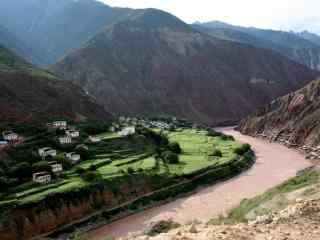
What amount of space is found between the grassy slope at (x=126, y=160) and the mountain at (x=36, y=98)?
1233 centimetres

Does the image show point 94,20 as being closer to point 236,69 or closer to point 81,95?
point 236,69

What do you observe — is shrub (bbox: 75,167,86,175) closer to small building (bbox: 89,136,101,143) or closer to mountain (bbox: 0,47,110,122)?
small building (bbox: 89,136,101,143)

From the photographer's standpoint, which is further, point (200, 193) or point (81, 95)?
point (81, 95)

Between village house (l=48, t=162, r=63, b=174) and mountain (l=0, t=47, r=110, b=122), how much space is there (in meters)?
17.2

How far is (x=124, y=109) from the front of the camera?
4281 inches

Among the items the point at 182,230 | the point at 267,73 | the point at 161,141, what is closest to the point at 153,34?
the point at 267,73

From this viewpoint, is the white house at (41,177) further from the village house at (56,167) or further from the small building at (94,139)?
the small building at (94,139)

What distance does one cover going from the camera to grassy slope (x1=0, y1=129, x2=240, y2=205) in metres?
36.1

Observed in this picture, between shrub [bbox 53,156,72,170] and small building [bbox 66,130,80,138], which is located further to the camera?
small building [bbox 66,130,80,138]

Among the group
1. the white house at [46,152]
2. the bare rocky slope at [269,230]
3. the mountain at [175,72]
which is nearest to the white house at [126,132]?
the white house at [46,152]

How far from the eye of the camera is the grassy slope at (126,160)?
36128 millimetres

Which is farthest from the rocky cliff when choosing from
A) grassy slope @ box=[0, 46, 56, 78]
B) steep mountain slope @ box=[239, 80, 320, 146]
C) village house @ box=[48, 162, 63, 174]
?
grassy slope @ box=[0, 46, 56, 78]

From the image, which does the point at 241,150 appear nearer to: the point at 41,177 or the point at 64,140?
the point at 64,140

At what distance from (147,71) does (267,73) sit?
37.5 m
